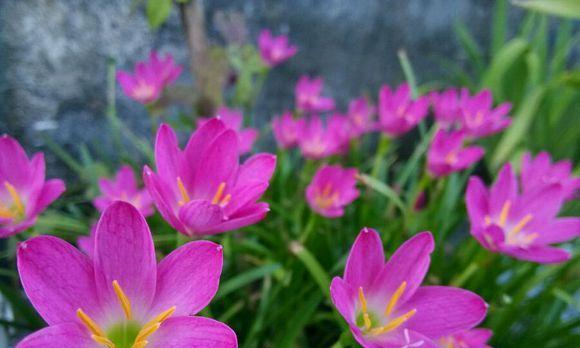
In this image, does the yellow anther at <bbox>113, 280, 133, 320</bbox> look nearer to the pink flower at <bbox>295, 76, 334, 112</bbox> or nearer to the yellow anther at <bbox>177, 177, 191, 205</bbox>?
the yellow anther at <bbox>177, 177, 191, 205</bbox>

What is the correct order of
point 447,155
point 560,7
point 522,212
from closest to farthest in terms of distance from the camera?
point 522,212
point 447,155
point 560,7

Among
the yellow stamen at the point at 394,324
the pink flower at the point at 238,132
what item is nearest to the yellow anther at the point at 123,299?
the yellow stamen at the point at 394,324

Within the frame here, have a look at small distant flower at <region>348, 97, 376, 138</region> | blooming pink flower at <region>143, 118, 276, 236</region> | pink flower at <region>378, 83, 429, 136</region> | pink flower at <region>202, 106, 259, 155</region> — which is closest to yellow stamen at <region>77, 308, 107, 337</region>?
blooming pink flower at <region>143, 118, 276, 236</region>

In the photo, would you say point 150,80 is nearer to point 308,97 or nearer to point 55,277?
point 308,97

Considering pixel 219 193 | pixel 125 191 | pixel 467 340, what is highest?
pixel 219 193

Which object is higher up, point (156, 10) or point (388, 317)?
point (156, 10)

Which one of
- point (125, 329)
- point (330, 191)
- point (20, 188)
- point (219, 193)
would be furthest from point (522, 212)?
point (20, 188)

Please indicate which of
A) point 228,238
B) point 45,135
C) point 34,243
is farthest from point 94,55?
point 34,243
